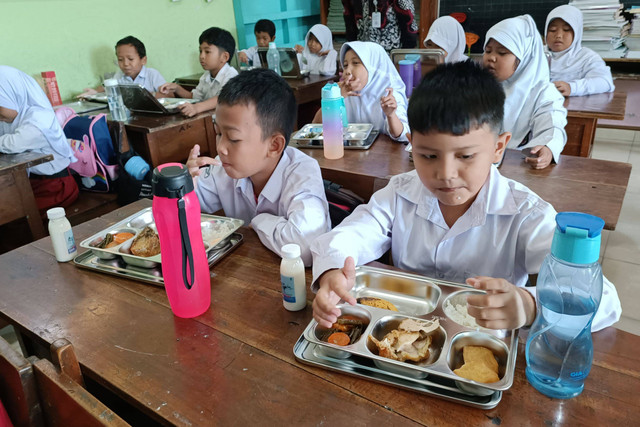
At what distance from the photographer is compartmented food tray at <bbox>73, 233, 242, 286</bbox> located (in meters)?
1.13

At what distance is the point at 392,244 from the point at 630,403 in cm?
65

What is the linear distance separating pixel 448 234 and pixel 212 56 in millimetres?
3116

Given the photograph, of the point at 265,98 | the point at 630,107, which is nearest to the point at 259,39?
the point at 630,107

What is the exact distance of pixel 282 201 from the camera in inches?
57.1

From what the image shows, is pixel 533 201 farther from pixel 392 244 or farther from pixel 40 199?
pixel 40 199

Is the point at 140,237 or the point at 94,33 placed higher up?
the point at 94,33

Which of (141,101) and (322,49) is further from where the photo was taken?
(322,49)

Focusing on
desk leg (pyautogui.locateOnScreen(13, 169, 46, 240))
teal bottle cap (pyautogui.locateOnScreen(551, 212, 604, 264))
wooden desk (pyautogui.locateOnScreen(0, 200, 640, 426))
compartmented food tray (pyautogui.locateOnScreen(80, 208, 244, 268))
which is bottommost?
desk leg (pyautogui.locateOnScreen(13, 169, 46, 240))

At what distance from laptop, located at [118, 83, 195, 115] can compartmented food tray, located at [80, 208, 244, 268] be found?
5.59 feet

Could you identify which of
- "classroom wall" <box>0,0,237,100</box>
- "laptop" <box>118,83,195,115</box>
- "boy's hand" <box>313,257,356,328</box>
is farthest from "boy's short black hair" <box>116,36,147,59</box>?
"boy's hand" <box>313,257,356,328</box>

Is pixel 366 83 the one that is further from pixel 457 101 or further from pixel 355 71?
pixel 457 101

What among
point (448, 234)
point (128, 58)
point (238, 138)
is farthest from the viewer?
point (128, 58)

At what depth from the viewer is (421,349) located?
827mm

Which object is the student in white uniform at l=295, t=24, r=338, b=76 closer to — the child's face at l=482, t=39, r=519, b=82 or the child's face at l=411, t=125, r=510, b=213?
the child's face at l=482, t=39, r=519, b=82
